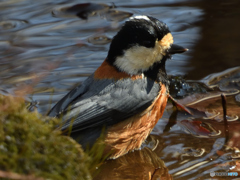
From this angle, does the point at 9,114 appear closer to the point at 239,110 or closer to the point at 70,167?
the point at 70,167

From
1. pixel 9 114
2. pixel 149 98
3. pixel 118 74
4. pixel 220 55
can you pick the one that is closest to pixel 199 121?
pixel 149 98

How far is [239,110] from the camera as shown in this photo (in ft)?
13.7

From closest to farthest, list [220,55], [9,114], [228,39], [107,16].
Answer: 1. [9,114]
2. [220,55]
3. [228,39]
4. [107,16]

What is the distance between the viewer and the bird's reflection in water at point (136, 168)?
334 cm

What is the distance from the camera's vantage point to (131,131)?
140 inches

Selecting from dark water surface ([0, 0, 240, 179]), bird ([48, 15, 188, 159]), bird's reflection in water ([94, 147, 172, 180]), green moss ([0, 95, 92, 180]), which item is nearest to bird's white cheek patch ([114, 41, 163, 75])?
bird ([48, 15, 188, 159])

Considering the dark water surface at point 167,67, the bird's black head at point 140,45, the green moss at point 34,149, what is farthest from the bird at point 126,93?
the green moss at point 34,149

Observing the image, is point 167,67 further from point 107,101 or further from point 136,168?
point 136,168

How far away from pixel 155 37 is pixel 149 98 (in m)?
0.55

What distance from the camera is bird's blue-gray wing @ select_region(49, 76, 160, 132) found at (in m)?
3.40

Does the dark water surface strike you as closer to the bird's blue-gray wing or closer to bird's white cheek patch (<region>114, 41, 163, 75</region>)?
the bird's blue-gray wing

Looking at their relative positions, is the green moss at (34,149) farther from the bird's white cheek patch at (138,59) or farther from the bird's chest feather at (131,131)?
the bird's white cheek patch at (138,59)

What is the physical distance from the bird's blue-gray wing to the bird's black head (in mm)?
148

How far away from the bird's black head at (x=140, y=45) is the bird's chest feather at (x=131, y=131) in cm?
33
